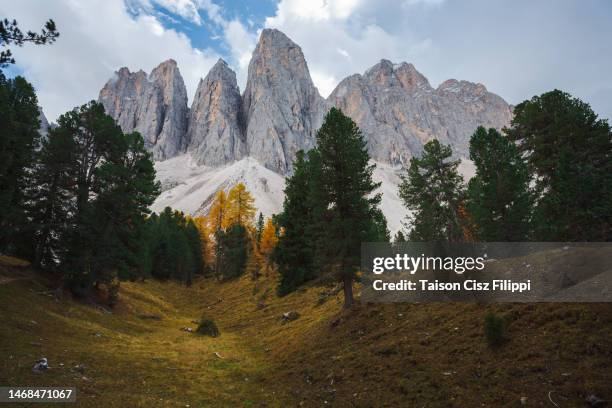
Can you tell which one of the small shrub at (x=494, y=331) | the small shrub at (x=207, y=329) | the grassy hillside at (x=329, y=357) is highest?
the small shrub at (x=494, y=331)

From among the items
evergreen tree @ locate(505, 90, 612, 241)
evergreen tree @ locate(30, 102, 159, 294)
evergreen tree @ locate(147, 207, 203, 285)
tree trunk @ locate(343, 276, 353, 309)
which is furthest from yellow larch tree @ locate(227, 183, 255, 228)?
evergreen tree @ locate(505, 90, 612, 241)

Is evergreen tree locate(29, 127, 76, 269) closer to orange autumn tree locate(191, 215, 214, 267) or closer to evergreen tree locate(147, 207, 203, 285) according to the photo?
evergreen tree locate(147, 207, 203, 285)

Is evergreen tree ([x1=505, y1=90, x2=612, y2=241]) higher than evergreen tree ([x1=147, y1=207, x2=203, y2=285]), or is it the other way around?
evergreen tree ([x1=505, y1=90, x2=612, y2=241])

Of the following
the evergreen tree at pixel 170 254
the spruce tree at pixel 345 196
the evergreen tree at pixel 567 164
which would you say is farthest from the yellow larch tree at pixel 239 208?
the evergreen tree at pixel 567 164

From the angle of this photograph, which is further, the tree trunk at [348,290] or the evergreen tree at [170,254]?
the evergreen tree at [170,254]

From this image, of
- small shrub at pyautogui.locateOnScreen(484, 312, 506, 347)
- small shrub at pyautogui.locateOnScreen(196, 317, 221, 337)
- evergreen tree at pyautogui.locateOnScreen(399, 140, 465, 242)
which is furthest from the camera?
evergreen tree at pyautogui.locateOnScreen(399, 140, 465, 242)

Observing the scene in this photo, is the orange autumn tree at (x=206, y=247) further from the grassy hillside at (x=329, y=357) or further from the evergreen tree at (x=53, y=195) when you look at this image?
the grassy hillside at (x=329, y=357)

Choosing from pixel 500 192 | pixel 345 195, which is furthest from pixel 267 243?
pixel 500 192

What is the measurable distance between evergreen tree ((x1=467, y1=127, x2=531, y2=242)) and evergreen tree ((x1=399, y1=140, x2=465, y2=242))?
6.50 ft

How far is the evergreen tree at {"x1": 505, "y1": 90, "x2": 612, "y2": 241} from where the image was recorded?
58.4 feet

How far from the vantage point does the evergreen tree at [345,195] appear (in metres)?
21.0

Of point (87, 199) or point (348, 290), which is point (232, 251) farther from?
point (348, 290)

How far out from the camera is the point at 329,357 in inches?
643

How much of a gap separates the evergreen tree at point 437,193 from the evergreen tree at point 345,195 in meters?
7.70
